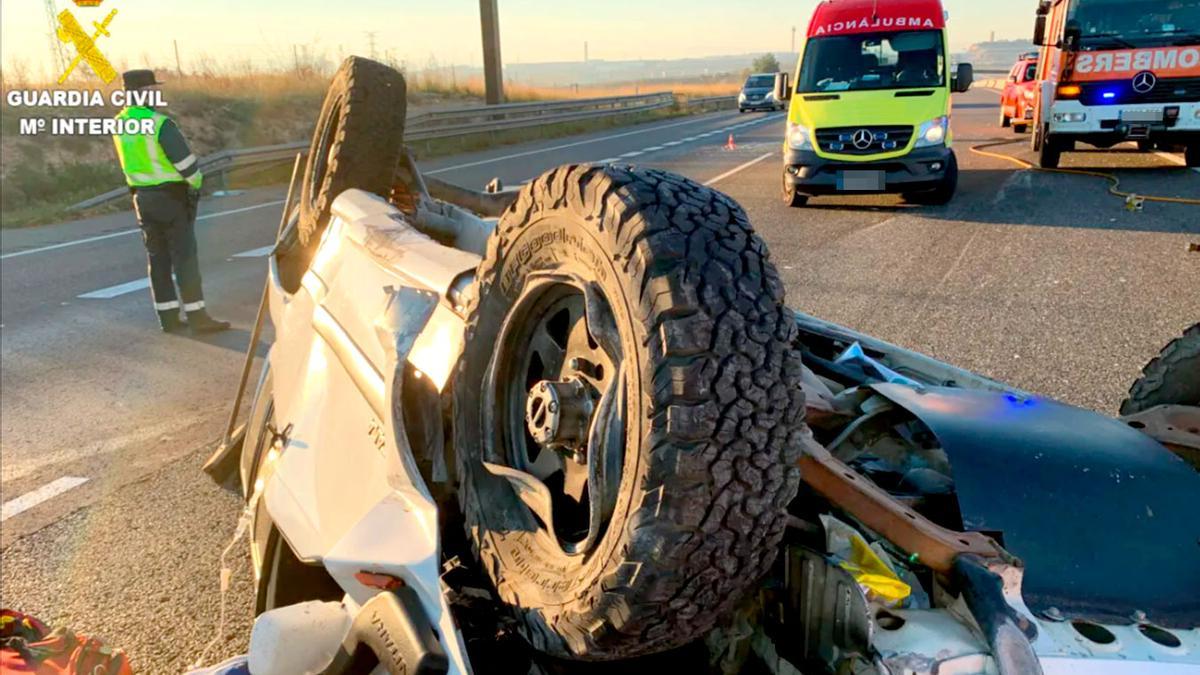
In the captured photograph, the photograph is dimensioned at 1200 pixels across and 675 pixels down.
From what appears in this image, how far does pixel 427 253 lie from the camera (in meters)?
2.12

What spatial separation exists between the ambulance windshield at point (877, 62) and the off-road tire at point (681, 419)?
1006 cm

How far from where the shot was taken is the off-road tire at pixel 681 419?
129 centimetres

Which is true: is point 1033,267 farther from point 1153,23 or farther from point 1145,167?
point 1145,167

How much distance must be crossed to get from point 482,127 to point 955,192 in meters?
12.5

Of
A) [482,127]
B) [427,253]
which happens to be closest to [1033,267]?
[427,253]

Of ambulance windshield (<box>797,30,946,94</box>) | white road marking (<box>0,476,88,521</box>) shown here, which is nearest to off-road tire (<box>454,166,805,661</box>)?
white road marking (<box>0,476,88,521</box>)

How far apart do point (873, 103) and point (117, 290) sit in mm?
8008

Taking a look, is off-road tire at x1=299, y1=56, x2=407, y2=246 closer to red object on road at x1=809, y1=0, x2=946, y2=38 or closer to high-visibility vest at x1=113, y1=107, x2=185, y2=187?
high-visibility vest at x1=113, y1=107, x2=185, y2=187

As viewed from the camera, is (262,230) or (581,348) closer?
(581,348)

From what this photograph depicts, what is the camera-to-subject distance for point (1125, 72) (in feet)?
38.2

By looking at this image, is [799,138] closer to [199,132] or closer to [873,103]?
[873,103]

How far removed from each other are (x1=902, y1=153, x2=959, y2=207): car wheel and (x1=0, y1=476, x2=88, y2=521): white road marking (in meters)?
9.09

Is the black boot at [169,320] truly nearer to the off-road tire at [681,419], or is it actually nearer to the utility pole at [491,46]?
the off-road tire at [681,419]

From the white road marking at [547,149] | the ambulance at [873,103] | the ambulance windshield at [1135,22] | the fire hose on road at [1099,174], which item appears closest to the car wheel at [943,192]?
the ambulance at [873,103]
